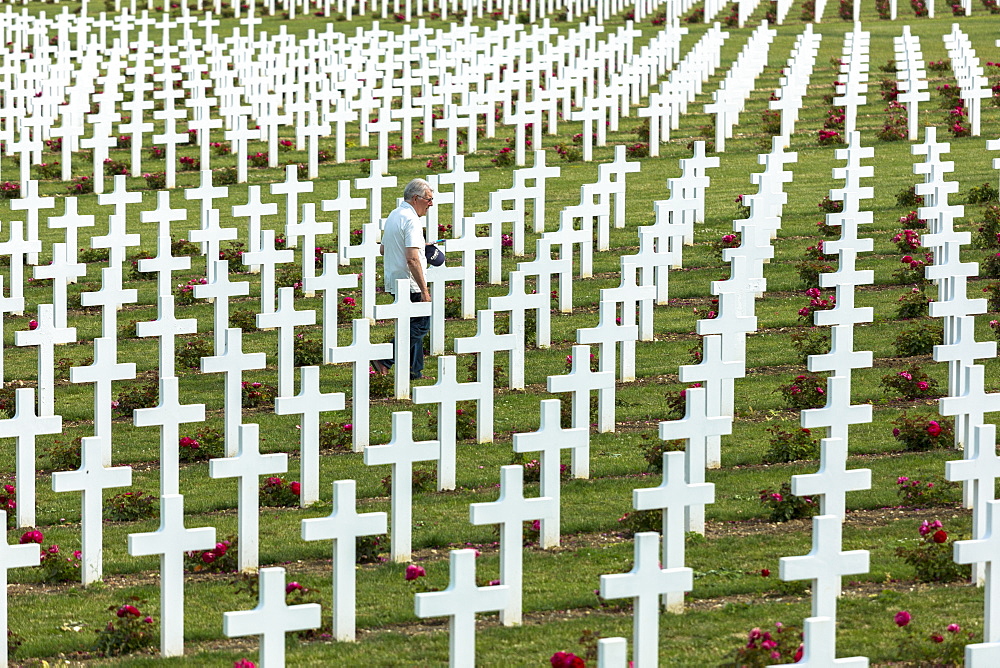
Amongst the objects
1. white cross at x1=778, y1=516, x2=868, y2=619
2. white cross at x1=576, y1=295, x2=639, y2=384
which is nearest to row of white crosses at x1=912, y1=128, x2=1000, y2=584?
white cross at x1=778, y1=516, x2=868, y2=619

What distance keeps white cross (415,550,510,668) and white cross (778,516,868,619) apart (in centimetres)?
125

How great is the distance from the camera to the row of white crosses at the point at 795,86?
22531 millimetres

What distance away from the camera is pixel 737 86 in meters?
24.8

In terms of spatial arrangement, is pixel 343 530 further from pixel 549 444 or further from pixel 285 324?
pixel 285 324

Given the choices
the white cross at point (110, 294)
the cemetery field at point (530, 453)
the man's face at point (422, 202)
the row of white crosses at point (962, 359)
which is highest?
the man's face at point (422, 202)

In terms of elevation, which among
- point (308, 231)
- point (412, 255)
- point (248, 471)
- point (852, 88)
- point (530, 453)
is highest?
point (852, 88)

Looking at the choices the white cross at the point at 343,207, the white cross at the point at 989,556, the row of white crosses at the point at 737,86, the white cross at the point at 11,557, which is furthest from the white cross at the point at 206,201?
the white cross at the point at 989,556

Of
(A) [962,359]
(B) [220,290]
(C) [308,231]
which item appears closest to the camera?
(A) [962,359]

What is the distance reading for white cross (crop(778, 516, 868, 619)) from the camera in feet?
23.4

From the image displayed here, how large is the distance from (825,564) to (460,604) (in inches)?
58.8

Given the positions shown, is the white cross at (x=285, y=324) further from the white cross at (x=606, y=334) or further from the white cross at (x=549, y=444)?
the white cross at (x=549, y=444)

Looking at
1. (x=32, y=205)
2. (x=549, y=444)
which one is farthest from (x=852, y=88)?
(x=549, y=444)

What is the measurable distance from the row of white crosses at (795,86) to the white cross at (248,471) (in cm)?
1456

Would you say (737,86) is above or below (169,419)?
above
